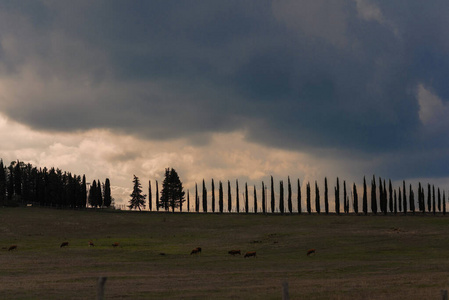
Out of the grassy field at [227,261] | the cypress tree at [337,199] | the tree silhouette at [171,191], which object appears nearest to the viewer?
the grassy field at [227,261]

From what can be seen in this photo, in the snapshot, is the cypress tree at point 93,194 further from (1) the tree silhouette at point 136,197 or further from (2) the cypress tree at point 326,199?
(2) the cypress tree at point 326,199

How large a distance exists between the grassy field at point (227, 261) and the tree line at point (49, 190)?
206 feet

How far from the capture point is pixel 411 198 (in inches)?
5866

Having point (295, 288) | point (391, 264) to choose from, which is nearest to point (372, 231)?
point (391, 264)

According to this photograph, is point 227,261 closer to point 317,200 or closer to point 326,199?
point 317,200

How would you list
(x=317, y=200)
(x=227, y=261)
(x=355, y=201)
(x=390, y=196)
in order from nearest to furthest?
(x=227, y=261)
(x=390, y=196)
(x=355, y=201)
(x=317, y=200)

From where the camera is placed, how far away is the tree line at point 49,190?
172 metres

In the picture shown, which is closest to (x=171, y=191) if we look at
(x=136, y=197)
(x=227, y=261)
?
(x=136, y=197)

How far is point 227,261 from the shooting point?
52062 millimetres

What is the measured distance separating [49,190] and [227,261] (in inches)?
5353

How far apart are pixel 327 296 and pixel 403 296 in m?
3.79

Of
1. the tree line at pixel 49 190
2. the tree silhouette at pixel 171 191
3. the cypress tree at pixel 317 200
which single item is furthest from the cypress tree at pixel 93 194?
the cypress tree at pixel 317 200

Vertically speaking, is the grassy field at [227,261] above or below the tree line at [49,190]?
below

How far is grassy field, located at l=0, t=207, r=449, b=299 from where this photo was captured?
96.7 ft
